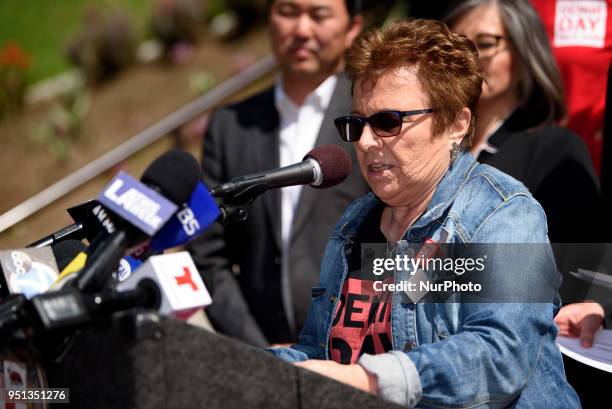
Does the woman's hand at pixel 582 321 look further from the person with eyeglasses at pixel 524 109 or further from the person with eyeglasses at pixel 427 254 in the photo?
the person with eyeglasses at pixel 524 109

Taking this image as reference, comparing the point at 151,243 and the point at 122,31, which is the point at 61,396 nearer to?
the point at 151,243

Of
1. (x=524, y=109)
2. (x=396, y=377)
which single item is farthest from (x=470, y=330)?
(x=524, y=109)

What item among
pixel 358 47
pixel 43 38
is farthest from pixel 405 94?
pixel 43 38

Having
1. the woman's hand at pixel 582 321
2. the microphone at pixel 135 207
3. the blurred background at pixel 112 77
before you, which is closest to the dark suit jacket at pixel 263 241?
the woman's hand at pixel 582 321

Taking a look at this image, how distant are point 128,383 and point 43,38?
8.86m

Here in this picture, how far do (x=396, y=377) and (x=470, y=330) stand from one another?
24 cm

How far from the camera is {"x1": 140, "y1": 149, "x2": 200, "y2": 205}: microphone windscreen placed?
2.10 m

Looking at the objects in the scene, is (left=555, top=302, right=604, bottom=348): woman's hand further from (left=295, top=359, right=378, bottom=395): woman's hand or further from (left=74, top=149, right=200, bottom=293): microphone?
(left=74, top=149, right=200, bottom=293): microphone

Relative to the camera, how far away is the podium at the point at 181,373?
6.43ft

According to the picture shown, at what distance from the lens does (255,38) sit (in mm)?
9672

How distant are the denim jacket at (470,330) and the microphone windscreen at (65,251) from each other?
2.00ft

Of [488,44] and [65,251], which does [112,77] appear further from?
[65,251]

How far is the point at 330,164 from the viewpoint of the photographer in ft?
8.27

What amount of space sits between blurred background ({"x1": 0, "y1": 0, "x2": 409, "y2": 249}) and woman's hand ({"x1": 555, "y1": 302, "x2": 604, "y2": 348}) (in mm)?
5097
